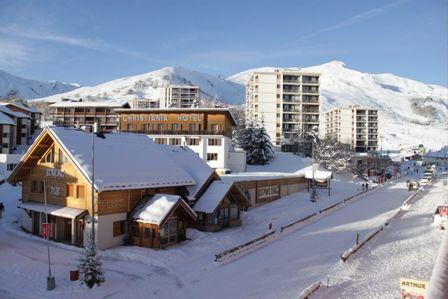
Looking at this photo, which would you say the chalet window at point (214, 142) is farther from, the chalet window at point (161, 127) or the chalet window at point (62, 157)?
the chalet window at point (62, 157)

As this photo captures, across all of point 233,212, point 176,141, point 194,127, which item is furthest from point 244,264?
point 176,141

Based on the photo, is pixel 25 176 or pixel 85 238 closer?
pixel 85 238

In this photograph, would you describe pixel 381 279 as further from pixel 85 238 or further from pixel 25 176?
pixel 25 176

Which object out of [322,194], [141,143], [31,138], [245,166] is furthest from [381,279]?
[31,138]

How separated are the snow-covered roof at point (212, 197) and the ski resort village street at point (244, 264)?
2220 millimetres

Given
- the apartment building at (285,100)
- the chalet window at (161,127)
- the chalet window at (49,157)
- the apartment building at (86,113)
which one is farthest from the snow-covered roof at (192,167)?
the apartment building at (285,100)

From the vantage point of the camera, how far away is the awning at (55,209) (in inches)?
1201

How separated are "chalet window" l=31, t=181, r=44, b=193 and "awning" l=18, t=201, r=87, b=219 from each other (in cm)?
110

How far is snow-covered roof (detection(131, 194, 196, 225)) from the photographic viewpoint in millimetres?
30125

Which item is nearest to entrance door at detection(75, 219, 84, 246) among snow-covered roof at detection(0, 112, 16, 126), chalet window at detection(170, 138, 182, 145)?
chalet window at detection(170, 138, 182, 145)

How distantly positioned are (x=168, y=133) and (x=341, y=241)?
4519 cm

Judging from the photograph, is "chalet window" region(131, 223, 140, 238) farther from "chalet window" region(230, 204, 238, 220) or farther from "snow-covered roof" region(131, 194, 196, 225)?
"chalet window" region(230, 204, 238, 220)

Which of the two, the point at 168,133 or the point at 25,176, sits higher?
the point at 168,133

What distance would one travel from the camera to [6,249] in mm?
28922
